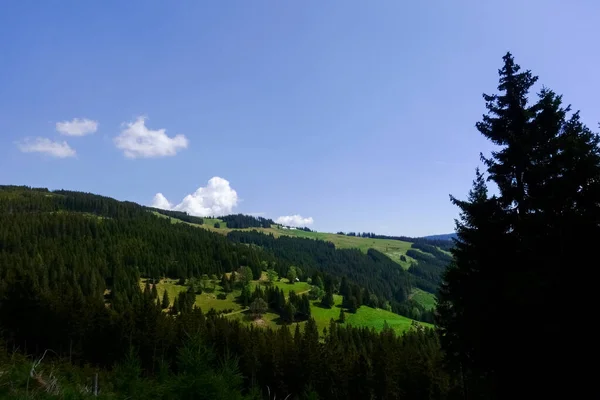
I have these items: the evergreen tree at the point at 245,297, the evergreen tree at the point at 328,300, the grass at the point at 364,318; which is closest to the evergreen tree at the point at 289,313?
the grass at the point at 364,318

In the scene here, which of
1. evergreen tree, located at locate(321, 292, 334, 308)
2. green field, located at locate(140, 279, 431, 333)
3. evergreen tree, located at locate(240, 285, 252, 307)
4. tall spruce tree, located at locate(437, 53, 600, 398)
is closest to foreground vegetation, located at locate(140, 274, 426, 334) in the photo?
green field, located at locate(140, 279, 431, 333)

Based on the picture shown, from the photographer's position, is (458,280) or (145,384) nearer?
(145,384)

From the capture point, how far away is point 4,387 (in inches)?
360

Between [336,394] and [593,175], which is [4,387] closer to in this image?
[593,175]

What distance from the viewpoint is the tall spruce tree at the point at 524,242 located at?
16.3 m

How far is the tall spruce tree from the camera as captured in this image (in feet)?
53.4

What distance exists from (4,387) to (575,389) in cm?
2000

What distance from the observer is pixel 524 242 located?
17.8m

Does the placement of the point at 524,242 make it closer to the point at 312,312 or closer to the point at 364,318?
the point at 312,312

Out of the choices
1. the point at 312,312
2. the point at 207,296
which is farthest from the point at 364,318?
the point at 207,296

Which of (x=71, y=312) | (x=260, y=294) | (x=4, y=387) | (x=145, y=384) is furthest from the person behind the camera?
(x=260, y=294)

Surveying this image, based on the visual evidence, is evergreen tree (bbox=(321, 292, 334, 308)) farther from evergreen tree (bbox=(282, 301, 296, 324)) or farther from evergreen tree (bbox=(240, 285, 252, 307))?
evergreen tree (bbox=(240, 285, 252, 307))

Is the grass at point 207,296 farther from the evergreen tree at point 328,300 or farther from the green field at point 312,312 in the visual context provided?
the evergreen tree at point 328,300

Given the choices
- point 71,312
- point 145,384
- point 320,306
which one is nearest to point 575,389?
point 145,384
